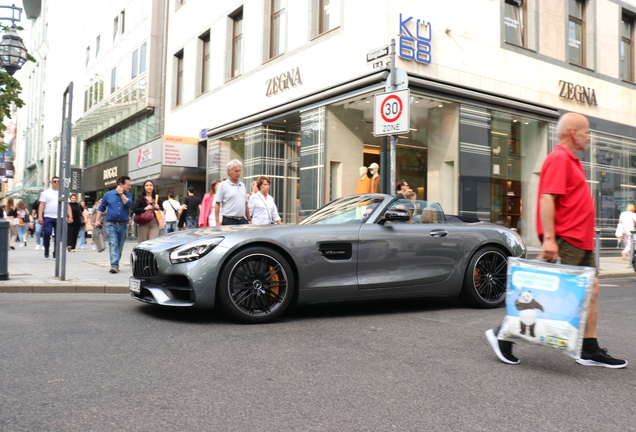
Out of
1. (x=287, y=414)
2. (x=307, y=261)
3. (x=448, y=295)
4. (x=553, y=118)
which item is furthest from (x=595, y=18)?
(x=287, y=414)

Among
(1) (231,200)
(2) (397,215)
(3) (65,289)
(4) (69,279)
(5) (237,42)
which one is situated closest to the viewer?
(2) (397,215)

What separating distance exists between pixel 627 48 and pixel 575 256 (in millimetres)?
19435

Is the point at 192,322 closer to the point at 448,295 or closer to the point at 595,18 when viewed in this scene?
the point at 448,295

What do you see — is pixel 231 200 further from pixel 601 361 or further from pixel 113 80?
pixel 113 80

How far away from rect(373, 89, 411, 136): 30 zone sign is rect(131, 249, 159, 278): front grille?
15.1 feet

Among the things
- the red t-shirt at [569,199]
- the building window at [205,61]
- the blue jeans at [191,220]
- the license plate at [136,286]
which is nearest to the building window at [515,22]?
the blue jeans at [191,220]

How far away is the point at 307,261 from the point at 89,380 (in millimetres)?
2503

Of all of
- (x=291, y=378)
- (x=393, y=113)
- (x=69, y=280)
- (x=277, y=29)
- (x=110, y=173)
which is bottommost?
(x=291, y=378)

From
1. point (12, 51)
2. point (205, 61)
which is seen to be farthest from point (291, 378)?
point (205, 61)

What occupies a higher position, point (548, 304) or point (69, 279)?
point (548, 304)

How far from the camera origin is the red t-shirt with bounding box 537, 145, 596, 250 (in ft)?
12.9

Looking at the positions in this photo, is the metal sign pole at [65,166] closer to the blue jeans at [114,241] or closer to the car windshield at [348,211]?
the blue jeans at [114,241]

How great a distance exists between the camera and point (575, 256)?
12.8ft

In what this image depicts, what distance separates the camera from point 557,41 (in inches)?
676
